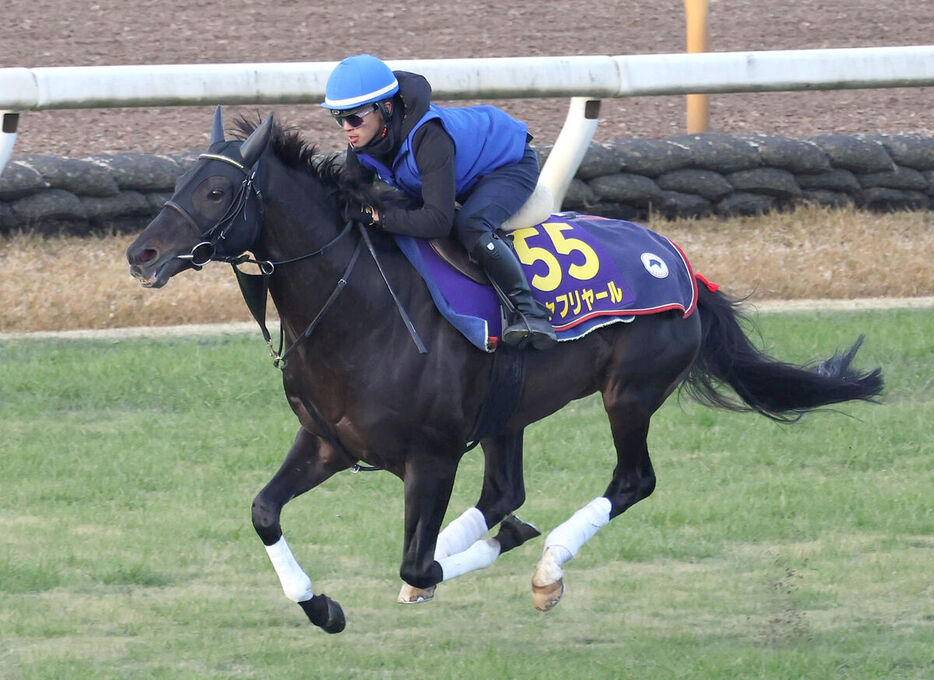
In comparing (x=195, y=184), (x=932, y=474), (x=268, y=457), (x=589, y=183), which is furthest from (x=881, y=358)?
(x=195, y=184)

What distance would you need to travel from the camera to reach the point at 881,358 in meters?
9.59

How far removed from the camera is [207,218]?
4.97 m

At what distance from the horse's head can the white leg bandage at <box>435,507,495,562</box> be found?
1.51 m

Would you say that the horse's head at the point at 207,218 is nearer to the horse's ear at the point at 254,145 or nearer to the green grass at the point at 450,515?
the horse's ear at the point at 254,145

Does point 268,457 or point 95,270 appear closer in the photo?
point 268,457

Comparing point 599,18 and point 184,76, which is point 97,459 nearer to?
point 184,76

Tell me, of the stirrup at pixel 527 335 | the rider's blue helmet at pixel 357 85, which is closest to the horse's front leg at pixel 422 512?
the stirrup at pixel 527 335

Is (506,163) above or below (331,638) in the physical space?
above

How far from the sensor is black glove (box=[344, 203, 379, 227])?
5398mm

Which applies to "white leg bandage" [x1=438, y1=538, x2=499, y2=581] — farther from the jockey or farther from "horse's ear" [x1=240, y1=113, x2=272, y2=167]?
"horse's ear" [x1=240, y1=113, x2=272, y2=167]

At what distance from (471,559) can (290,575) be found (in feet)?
2.41

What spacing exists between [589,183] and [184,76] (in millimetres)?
4028

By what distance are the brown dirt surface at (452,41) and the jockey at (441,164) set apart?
7.60 meters

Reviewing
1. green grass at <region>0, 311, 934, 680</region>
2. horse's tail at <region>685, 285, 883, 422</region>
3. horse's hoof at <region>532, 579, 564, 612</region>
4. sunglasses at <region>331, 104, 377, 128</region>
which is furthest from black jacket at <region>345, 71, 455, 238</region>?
horse's tail at <region>685, 285, 883, 422</region>
